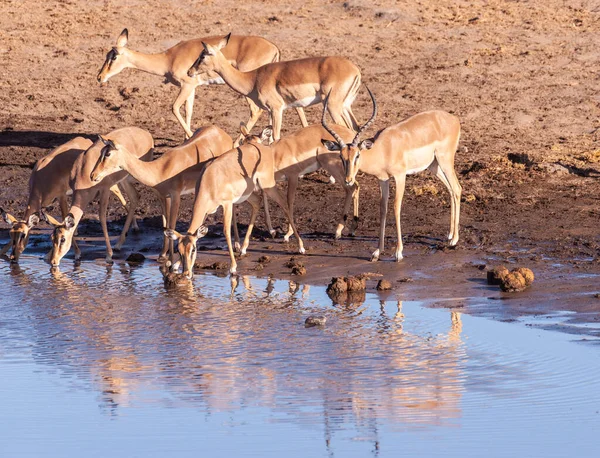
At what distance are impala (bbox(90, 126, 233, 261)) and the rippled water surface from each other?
1844mm

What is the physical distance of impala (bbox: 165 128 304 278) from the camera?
1188cm

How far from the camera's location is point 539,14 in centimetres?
1988

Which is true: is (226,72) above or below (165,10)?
below

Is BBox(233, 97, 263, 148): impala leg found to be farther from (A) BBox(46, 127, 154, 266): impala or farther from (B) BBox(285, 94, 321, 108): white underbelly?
(A) BBox(46, 127, 154, 266): impala

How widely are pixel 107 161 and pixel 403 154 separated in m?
3.06

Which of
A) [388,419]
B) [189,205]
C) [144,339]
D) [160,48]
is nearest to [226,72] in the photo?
[189,205]

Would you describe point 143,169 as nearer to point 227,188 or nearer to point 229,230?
point 227,188

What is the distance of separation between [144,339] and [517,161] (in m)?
7.15

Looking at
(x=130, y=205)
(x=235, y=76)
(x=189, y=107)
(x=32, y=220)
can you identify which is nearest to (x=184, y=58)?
(x=189, y=107)

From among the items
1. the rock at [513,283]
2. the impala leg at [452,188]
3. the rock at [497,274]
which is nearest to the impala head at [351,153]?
the impala leg at [452,188]

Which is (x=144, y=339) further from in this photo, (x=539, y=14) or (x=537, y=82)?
(x=539, y=14)

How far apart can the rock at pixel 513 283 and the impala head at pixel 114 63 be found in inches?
326

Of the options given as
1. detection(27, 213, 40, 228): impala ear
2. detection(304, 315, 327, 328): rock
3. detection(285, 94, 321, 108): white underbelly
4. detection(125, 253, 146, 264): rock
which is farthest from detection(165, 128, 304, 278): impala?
detection(285, 94, 321, 108): white underbelly

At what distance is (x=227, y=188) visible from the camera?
40.1ft
